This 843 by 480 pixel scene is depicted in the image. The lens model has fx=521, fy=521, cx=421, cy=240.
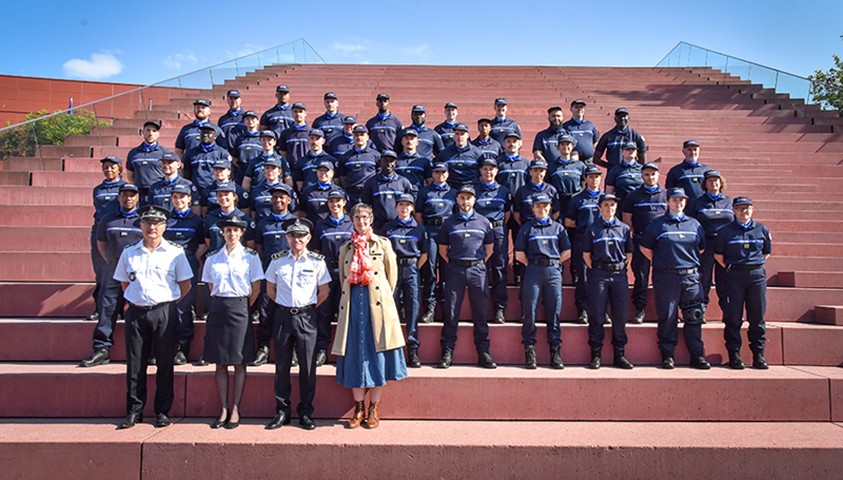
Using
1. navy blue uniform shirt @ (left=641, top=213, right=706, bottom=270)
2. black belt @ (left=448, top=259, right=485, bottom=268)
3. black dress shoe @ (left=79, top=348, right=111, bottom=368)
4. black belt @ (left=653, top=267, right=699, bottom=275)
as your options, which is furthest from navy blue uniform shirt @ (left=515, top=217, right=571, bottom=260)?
black dress shoe @ (left=79, top=348, right=111, bottom=368)

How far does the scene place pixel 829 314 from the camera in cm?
643

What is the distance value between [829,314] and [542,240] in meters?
3.84

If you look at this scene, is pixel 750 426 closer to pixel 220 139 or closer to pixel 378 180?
pixel 378 180

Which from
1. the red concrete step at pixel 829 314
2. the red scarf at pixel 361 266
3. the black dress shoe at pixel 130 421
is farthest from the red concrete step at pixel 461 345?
the red scarf at pixel 361 266

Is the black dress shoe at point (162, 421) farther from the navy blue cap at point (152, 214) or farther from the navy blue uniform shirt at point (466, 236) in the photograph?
the navy blue uniform shirt at point (466, 236)

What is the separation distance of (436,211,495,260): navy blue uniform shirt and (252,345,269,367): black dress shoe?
2.29 m

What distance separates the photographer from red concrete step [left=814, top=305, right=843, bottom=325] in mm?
6363

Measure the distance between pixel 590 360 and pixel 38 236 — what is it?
26.4 ft

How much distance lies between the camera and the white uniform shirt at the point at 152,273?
480 cm

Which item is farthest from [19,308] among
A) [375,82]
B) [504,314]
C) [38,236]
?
[375,82]

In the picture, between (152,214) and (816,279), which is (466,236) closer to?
(152,214)

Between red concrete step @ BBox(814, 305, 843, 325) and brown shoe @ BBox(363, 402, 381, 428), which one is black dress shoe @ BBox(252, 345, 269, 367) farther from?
red concrete step @ BBox(814, 305, 843, 325)

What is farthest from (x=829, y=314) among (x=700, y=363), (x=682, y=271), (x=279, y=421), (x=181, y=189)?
(x=181, y=189)

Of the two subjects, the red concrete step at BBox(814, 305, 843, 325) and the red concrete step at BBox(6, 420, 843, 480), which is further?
the red concrete step at BBox(814, 305, 843, 325)
